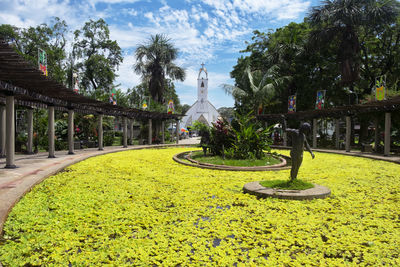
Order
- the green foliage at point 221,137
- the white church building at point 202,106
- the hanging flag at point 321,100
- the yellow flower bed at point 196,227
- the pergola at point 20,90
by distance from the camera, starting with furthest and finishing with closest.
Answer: the white church building at point 202,106 < the hanging flag at point 321,100 < the green foliage at point 221,137 < the pergola at point 20,90 < the yellow flower bed at point 196,227

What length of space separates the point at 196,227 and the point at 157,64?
2615 cm

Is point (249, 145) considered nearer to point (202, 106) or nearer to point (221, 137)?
point (221, 137)

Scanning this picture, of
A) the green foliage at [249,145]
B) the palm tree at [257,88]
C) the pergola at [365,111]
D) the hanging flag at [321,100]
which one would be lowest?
the green foliage at [249,145]

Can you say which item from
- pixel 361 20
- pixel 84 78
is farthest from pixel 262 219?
pixel 84 78

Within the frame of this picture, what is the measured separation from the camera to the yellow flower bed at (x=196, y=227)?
3.08 metres

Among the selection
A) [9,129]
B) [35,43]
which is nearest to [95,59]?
[35,43]

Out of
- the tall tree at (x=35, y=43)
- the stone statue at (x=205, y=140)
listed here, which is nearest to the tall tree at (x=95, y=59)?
the tall tree at (x=35, y=43)

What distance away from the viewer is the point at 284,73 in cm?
2655

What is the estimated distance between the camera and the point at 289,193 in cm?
557

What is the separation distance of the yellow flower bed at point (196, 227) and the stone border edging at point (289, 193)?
0.55ft

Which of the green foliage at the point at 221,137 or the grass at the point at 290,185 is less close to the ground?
the green foliage at the point at 221,137

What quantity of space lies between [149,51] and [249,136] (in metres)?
20.4

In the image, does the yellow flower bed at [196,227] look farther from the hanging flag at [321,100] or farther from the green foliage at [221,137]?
the hanging flag at [321,100]

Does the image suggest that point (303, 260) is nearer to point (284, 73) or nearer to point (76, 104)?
point (76, 104)
